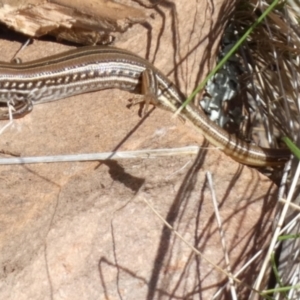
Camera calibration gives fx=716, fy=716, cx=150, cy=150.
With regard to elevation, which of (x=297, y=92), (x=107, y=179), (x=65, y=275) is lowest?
(x=65, y=275)

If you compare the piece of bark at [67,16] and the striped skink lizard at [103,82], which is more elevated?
the piece of bark at [67,16]

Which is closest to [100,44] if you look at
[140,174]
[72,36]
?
[72,36]

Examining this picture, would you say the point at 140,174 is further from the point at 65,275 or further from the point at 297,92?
the point at 297,92

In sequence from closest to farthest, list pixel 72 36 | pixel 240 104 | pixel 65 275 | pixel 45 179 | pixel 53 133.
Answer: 1. pixel 65 275
2. pixel 45 179
3. pixel 53 133
4. pixel 72 36
5. pixel 240 104

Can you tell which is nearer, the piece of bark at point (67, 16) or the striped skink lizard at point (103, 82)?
the piece of bark at point (67, 16)

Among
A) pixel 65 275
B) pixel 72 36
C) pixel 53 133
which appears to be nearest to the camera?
pixel 65 275
